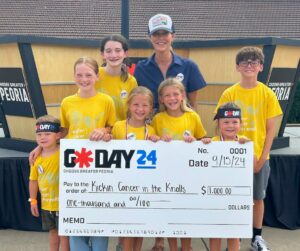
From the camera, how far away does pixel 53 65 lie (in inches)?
200

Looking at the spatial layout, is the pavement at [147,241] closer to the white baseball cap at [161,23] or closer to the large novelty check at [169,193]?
the large novelty check at [169,193]

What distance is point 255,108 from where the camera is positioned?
11.6 feet

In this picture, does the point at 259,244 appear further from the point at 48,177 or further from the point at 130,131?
the point at 48,177

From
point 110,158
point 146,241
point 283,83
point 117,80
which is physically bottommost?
point 146,241

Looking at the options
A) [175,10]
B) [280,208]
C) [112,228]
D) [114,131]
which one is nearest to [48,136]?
[114,131]

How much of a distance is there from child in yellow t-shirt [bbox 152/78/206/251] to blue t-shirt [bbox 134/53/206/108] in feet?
1.05

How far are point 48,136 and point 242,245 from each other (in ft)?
7.02

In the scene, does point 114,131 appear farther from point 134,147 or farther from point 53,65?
point 53,65

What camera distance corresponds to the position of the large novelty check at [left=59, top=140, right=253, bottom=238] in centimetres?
324

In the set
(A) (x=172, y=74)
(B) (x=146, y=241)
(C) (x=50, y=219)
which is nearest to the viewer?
(C) (x=50, y=219)

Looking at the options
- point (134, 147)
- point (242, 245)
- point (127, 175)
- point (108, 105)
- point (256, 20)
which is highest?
point (256, 20)

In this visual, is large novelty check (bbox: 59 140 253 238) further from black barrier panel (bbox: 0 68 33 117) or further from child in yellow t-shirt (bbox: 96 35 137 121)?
black barrier panel (bbox: 0 68 33 117)

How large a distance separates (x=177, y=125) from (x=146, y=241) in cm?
152

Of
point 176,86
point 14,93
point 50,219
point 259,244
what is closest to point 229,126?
point 176,86
